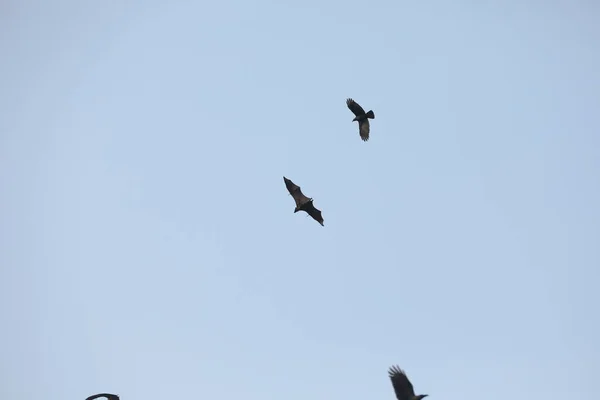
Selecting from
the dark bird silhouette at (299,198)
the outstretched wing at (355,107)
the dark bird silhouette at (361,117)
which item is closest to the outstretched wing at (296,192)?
the dark bird silhouette at (299,198)

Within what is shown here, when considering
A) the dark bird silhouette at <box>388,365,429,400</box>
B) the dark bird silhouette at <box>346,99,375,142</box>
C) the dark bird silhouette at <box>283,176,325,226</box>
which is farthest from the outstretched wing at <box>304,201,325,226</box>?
the dark bird silhouette at <box>388,365,429,400</box>

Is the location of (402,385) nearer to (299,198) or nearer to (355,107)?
(299,198)

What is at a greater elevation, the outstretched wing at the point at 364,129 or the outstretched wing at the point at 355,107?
the outstretched wing at the point at 355,107

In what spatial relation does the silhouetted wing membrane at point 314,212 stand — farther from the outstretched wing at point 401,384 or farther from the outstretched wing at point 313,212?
the outstretched wing at point 401,384

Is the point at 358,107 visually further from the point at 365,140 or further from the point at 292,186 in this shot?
the point at 292,186

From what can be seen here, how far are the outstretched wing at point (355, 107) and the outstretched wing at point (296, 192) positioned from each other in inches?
240

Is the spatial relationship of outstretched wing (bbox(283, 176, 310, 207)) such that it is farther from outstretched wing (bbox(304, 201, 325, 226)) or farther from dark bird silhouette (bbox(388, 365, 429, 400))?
dark bird silhouette (bbox(388, 365, 429, 400))

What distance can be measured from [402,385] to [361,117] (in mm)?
16943

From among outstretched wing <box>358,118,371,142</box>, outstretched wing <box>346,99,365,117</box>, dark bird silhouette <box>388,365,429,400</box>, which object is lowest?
dark bird silhouette <box>388,365,429,400</box>

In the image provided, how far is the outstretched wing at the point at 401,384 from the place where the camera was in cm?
3238

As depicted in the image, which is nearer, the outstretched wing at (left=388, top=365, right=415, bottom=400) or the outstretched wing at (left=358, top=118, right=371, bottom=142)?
the outstretched wing at (left=388, top=365, right=415, bottom=400)

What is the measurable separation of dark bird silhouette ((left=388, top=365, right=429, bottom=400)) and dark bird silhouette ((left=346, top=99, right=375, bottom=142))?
15528 mm

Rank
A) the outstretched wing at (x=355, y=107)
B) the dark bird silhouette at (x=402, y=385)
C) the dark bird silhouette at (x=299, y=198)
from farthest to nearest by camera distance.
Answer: the outstretched wing at (x=355, y=107)
the dark bird silhouette at (x=299, y=198)
the dark bird silhouette at (x=402, y=385)

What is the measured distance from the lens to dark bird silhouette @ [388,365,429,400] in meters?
32.4
